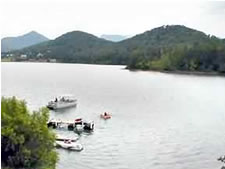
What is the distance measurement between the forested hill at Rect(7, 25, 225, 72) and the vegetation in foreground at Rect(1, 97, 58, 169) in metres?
26.2

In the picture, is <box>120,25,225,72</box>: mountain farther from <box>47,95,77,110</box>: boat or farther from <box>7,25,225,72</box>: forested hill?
<box>47,95,77,110</box>: boat

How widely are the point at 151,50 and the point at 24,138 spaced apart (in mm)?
34229

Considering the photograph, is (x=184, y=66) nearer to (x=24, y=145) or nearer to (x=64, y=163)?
(x=64, y=163)

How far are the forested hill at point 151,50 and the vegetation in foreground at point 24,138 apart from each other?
26182mm

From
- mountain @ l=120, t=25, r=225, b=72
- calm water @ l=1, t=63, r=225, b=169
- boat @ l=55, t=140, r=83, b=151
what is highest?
mountain @ l=120, t=25, r=225, b=72

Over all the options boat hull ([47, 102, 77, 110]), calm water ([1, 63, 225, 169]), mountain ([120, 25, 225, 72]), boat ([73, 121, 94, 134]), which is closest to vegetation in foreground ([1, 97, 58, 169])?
calm water ([1, 63, 225, 169])

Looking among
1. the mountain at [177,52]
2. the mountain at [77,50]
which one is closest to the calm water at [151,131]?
the mountain at [177,52]

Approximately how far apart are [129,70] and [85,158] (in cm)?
3237

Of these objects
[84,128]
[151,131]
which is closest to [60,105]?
[84,128]

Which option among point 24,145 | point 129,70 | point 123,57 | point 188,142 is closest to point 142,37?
point 123,57

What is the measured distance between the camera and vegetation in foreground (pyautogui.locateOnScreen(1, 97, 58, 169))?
143 inches

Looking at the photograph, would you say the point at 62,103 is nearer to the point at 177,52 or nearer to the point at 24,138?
the point at 24,138

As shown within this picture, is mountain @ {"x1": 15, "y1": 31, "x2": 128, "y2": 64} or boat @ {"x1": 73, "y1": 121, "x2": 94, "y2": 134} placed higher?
mountain @ {"x1": 15, "y1": 31, "x2": 128, "y2": 64}

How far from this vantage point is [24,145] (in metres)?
4.00
